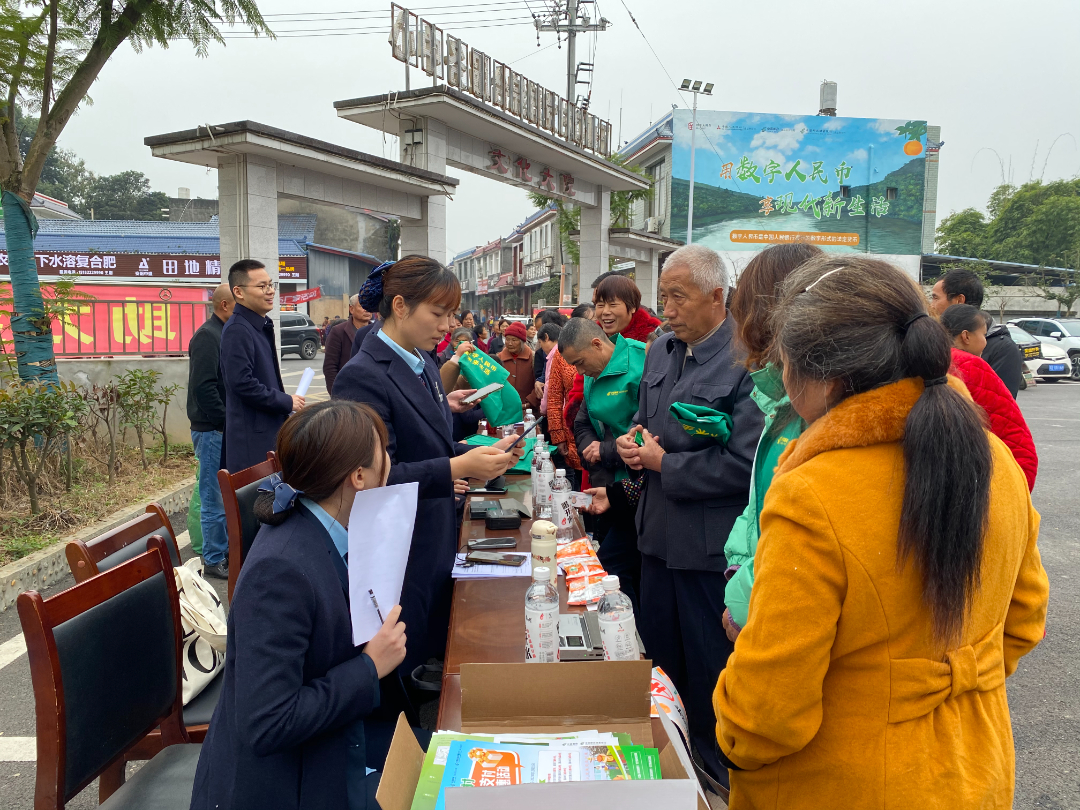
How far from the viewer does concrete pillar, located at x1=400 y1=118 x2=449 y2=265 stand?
9508 millimetres

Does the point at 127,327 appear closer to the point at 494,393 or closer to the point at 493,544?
the point at 494,393

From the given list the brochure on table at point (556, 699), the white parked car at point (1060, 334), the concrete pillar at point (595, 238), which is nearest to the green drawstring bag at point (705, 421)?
the brochure on table at point (556, 699)

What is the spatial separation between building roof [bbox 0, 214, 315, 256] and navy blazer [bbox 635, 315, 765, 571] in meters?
28.7

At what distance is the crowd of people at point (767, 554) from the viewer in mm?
1057

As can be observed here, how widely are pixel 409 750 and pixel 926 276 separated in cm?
4096

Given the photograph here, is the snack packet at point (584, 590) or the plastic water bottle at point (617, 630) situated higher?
the plastic water bottle at point (617, 630)

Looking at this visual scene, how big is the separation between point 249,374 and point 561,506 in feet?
7.43

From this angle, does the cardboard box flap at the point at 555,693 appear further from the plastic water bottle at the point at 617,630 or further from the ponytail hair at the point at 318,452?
the ponytail hair at the point at 318,452

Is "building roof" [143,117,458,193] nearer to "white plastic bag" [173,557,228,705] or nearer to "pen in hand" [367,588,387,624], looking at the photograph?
"white plastic bag" [173,557,228,705]

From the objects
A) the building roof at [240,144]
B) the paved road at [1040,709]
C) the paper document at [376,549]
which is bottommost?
the paved road at [1040,709]

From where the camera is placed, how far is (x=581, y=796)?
39.9 inches

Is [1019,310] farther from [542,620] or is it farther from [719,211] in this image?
[542,620]

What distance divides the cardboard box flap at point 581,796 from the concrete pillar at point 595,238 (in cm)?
1392

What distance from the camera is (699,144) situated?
28.2 metres
